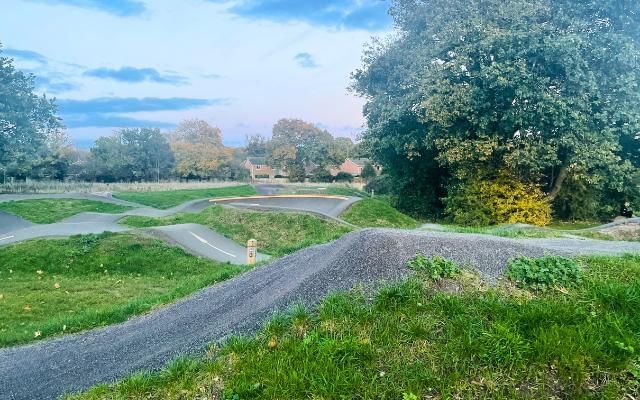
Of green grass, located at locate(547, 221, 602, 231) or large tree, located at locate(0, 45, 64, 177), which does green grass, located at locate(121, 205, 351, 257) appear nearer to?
green grass, located at locate(547, 221, 602, 231)

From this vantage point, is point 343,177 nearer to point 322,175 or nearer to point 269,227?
point 322,175

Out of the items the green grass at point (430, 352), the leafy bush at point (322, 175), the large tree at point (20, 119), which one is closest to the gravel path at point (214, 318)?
the green grass at point (430, 352)

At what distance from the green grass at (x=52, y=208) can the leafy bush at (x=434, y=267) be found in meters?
22.9

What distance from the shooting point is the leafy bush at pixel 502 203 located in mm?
19344

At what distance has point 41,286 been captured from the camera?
10289 millimetres

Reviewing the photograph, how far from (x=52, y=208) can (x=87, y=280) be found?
1685 cm

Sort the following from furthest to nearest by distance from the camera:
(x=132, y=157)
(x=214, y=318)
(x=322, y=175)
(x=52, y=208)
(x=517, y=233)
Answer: (x=322, y=175) < (x=132, y=157) < (x=52, y=208) < (x=517, y=233) < (x=214, y=318)

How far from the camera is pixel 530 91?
56.8ft

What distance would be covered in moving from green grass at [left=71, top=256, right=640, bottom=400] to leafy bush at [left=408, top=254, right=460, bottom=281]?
0.88 ft

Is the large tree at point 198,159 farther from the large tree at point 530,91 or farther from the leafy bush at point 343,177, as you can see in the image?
the large tree at point 530,91

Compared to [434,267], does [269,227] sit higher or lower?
lower

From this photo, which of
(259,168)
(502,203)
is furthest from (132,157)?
(502,203)

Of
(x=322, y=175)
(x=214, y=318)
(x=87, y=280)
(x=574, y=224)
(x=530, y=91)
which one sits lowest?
(x=87, y=280)

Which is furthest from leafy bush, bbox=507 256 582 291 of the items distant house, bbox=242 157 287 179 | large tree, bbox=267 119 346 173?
distant house, bbox=242 157 287 179
